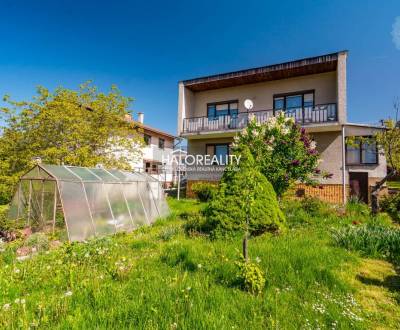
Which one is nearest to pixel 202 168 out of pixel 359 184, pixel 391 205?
pixel 359 184

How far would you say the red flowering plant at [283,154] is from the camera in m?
10.7

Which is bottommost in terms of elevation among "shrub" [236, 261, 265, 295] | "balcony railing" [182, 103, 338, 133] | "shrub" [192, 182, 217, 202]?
"shrub" [236, 261, 265, 295]

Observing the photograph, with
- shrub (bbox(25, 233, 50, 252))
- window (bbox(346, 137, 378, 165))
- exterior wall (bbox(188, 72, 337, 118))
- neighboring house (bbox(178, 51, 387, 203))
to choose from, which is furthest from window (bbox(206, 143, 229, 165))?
shrub (bbox(25, 233, 50, 252))

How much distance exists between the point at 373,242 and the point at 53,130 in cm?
1540

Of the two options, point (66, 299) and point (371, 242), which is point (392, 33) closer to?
point (371, 242)

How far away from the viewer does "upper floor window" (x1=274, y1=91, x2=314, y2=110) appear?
612 inches

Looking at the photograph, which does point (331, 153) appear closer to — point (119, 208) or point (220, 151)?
point (220, 151)

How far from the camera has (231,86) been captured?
17969mm

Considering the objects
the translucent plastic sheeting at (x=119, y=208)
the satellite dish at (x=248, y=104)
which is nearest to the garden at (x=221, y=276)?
the translucent plastic sheeting at (x=119, y=208)

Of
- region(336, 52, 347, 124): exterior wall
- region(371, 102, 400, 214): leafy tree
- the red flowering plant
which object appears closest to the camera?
region(371, 102, 400, 214): leafy tree

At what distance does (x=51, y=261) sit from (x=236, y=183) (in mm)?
5046

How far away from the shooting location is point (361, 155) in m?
16.3

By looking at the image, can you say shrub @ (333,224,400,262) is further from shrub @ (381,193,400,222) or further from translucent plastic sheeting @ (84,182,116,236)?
translucent plastic sheeting @ (84,182,116,236)

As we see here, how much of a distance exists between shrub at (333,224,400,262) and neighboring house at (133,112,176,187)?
817 inches
